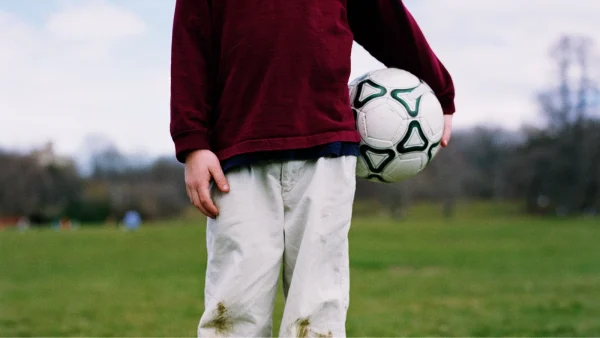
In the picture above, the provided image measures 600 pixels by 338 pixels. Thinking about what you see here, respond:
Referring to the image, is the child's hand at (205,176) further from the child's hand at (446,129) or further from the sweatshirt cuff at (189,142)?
the child's hand at (446,129)

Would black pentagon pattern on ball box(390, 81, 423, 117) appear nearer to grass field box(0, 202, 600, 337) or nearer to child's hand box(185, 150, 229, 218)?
child's hand box(185, 150, 229, 218)

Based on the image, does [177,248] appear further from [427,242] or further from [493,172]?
[493,172]

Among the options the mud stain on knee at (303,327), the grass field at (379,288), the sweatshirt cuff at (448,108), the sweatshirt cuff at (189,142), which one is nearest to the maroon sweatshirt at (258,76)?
the sweatshirt cuff at (189,142)

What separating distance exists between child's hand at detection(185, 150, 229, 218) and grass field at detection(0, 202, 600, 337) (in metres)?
2.82

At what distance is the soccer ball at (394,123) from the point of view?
2320 mm

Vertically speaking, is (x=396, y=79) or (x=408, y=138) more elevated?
(x=396, y=79)

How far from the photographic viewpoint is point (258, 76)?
1.96m

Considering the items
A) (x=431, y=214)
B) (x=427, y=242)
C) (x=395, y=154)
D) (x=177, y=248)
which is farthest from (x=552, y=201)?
(x=395, y=154)

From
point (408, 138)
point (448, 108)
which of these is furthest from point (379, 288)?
point (408, 138)

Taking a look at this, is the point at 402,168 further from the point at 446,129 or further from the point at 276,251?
the point at 276,251

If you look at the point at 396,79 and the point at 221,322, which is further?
the point at 396,79

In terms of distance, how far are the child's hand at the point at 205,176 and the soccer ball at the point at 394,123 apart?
593mm

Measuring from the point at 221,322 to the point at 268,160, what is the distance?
20.0 inches

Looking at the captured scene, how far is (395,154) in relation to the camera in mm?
2391
